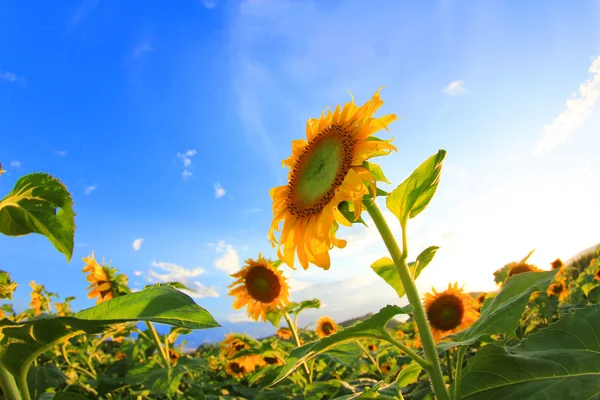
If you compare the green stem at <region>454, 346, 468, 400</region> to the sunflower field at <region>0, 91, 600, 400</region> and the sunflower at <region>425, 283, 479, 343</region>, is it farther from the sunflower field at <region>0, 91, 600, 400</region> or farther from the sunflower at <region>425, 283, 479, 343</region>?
the sunflower at <region>425, 283, 479, 343</region>

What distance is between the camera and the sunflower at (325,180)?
7.04 ft

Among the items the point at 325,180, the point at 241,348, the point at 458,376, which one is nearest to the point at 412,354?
the point at 458,376

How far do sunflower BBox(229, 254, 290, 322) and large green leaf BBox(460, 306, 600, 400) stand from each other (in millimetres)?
4142

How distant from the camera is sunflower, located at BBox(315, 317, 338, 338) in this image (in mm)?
7812

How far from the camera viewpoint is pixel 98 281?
4992 mm

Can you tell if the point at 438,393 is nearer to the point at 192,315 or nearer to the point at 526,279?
the point at 526,279

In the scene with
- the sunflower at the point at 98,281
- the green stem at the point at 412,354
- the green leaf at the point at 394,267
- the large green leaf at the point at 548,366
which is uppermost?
the sunflower at the point at 98,281

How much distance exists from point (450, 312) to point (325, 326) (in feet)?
11.3

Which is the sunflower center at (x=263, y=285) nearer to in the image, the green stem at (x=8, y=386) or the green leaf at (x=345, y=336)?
the green leaf at (x=345, y=336)

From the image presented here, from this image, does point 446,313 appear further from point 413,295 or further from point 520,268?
point 413,295

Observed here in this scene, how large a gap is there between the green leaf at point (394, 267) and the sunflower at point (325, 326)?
19.0ft

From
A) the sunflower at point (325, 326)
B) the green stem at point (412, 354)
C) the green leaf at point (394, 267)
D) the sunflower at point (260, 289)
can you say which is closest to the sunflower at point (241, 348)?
the sunflower at point (260, 289)

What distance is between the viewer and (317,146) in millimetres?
2553

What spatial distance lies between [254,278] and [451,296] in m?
2.42
